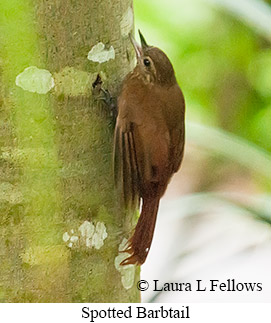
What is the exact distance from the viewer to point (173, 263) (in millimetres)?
985

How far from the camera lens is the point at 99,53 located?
2.48 ft

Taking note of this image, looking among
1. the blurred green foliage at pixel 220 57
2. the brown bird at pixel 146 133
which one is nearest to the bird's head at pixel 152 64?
the brown bird at pixel 146 133

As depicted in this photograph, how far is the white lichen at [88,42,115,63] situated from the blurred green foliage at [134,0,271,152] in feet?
0.62

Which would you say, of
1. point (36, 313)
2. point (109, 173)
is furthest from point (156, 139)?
point (36, 313)

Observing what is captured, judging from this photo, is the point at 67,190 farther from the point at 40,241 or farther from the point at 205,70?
the point at 205,70

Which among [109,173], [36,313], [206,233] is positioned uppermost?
[109,173]

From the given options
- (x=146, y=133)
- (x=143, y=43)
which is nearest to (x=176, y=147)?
(x=146, y=133)

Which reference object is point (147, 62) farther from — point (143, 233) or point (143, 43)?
point (143, 233)

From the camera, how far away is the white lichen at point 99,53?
2.46 feet

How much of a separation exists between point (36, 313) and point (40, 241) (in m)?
0.15

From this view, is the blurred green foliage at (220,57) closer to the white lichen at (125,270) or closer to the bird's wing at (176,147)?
the bird's wing at (176,147)

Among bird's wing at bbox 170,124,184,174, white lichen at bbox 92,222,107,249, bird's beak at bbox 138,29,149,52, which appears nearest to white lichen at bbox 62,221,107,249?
white lichen at bbox 92,222,107,249

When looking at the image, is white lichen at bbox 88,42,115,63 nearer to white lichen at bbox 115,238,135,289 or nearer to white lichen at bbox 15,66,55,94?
white lichen at bbox 15,66,55,94

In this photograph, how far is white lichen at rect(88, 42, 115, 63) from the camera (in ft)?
2.46
